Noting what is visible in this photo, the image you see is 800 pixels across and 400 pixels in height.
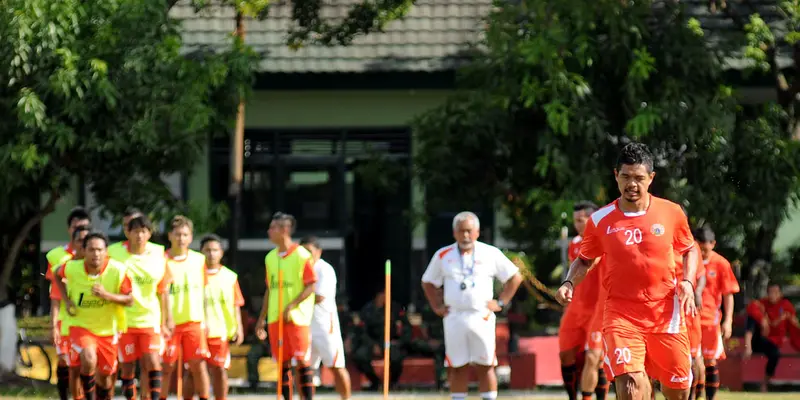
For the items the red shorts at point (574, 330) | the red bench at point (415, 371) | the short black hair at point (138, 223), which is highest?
the short black hair at point (138, 223)

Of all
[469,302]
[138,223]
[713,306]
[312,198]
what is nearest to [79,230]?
[138,223]

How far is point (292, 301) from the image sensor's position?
50.9 ft

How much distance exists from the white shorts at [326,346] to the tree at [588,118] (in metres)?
3.72

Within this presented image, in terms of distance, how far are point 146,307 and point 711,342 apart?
218 inches

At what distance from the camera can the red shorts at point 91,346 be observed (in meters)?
14.7

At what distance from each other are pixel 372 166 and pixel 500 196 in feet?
6.14

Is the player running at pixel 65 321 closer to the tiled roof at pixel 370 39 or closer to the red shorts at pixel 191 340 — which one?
the red shorts at pixel 191 340

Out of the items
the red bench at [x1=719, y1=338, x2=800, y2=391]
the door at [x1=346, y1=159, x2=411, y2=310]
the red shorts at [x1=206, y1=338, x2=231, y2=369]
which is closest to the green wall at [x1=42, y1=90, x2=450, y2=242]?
the door at [x1=346, y1=159, x2=411, y2=310]

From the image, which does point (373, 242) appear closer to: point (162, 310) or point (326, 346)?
point (326, 346)

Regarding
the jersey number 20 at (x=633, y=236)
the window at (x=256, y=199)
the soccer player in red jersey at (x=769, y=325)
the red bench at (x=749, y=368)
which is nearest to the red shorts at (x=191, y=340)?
the jersey number 20 at (x=633, y=236)

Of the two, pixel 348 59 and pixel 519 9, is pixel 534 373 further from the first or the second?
pixel 348 59

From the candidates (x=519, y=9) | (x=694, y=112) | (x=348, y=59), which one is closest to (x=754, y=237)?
(x=694, y=112)

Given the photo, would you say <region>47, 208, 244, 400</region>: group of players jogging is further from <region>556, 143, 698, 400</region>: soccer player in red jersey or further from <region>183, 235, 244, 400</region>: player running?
<region>556, 143, 698, 400</region>: soccer player in red jersey

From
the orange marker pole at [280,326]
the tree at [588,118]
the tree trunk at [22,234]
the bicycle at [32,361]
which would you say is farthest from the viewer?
the tree trunk at [22,234]
